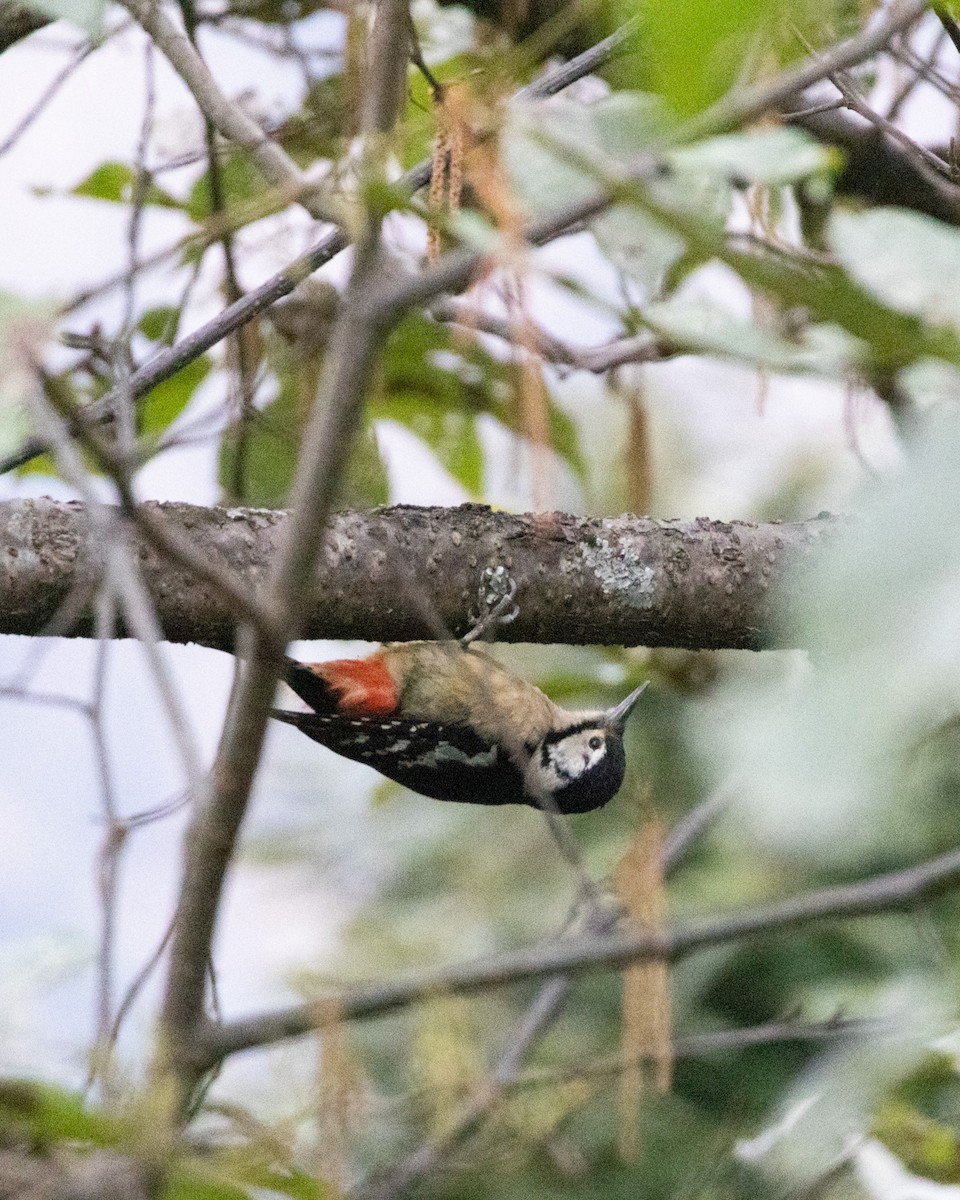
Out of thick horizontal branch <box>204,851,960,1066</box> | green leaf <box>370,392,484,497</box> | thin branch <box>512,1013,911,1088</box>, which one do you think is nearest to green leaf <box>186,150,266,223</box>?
green leaf <box>370,392,484,497</box>

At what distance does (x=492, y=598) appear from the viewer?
6.41 feet

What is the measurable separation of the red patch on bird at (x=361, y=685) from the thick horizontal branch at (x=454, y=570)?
40.8 inches

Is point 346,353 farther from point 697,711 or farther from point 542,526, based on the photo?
point 697,711

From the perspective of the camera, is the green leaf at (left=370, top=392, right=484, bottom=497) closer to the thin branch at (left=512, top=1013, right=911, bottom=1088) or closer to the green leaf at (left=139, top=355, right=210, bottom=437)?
the green leaf at (left=139, top=355, right=210, bottom=437)

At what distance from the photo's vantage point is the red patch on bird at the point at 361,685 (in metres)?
3.02

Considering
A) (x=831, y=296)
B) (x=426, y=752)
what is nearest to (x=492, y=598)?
(x=426, y=752)

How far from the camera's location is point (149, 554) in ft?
5.88

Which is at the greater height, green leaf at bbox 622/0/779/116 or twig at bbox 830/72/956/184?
twig at bbox 830/72/956/184

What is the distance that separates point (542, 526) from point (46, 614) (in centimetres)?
68

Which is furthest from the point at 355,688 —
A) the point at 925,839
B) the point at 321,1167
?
the point at 321,1167

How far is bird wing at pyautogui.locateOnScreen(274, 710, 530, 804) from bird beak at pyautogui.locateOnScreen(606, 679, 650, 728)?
23 centimetres

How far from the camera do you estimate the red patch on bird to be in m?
3.02

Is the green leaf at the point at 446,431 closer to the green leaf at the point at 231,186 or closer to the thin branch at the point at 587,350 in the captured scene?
the thin branch at the point at 587,350

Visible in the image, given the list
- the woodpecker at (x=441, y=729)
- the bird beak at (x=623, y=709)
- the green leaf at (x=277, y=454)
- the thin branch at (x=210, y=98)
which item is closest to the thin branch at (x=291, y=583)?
the thin branch at (x=210, y=98)
